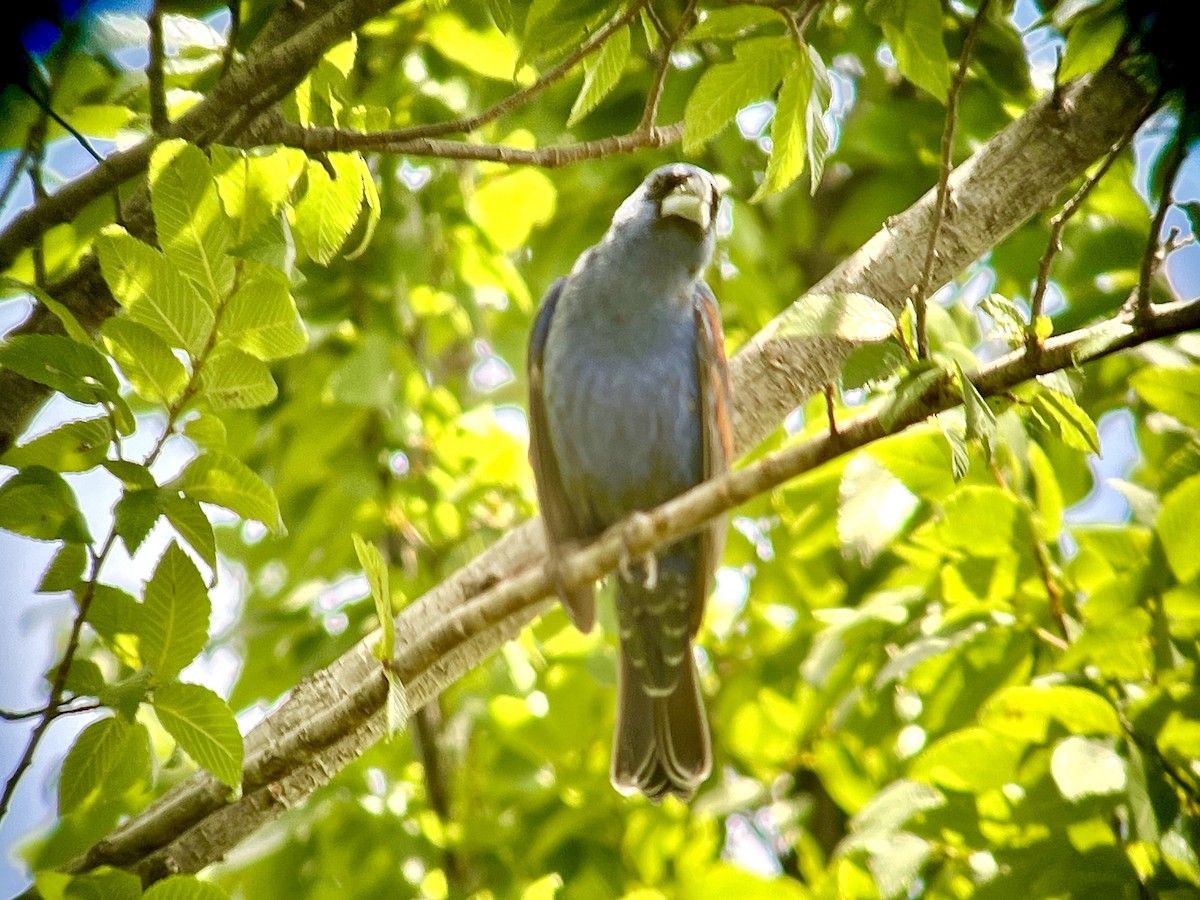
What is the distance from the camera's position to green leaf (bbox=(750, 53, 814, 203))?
189cm

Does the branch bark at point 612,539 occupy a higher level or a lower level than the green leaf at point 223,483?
lower

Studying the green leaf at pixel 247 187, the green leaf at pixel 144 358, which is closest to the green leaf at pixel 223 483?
the green leaf at pixel 144 358

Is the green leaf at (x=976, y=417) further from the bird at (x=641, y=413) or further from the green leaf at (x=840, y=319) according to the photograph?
the bird at (x=641, y=413)

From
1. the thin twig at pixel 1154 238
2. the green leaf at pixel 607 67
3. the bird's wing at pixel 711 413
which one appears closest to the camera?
the thin twig at pixel 1154 238

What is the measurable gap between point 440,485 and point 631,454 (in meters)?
0.69

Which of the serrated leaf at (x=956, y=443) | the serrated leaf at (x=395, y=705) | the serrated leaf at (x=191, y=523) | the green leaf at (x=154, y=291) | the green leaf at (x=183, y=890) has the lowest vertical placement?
the green leaf at (x=183, y=890)

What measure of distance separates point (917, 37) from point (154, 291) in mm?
1409

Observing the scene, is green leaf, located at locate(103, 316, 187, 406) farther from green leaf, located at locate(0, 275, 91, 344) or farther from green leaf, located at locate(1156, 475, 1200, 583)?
green leaf, located at locate(1156, 475, 1200, 583)

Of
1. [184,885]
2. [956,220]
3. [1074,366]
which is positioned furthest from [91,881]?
[956,220]

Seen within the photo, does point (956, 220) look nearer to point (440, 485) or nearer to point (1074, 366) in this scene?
point (1074, 366)

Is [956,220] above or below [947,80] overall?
below

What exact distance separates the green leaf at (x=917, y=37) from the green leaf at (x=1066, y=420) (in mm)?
657

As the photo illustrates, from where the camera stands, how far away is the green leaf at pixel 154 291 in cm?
177

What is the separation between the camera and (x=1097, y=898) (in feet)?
7.13
